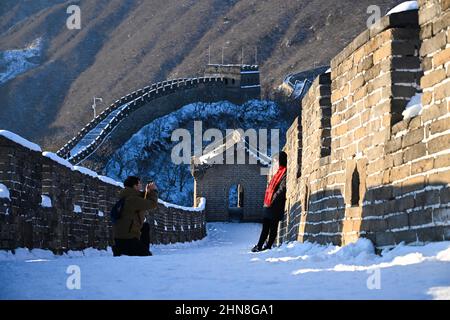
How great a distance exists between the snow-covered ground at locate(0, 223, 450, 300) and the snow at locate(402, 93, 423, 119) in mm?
1179

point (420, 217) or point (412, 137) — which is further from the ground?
point (412, 137)

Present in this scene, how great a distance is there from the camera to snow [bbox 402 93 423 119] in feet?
29.8

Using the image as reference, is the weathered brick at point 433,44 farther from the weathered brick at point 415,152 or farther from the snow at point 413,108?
the weathered brick at point 415,152

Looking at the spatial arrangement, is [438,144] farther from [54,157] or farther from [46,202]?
[54,157]

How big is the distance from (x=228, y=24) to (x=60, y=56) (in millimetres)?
27854

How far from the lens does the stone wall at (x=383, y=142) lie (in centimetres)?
830

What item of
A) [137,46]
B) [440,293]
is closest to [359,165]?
[440,293]

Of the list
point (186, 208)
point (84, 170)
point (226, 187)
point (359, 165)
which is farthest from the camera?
point (226, 187)

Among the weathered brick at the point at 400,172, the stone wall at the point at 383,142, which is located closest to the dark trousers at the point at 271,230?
the stone wall at the point at 383,142

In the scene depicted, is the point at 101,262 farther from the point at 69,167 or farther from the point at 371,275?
the point at 69,167

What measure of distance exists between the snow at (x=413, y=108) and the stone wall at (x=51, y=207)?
5.03m

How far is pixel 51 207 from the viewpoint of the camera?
14.4 meters

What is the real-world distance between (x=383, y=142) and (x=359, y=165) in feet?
3.13
